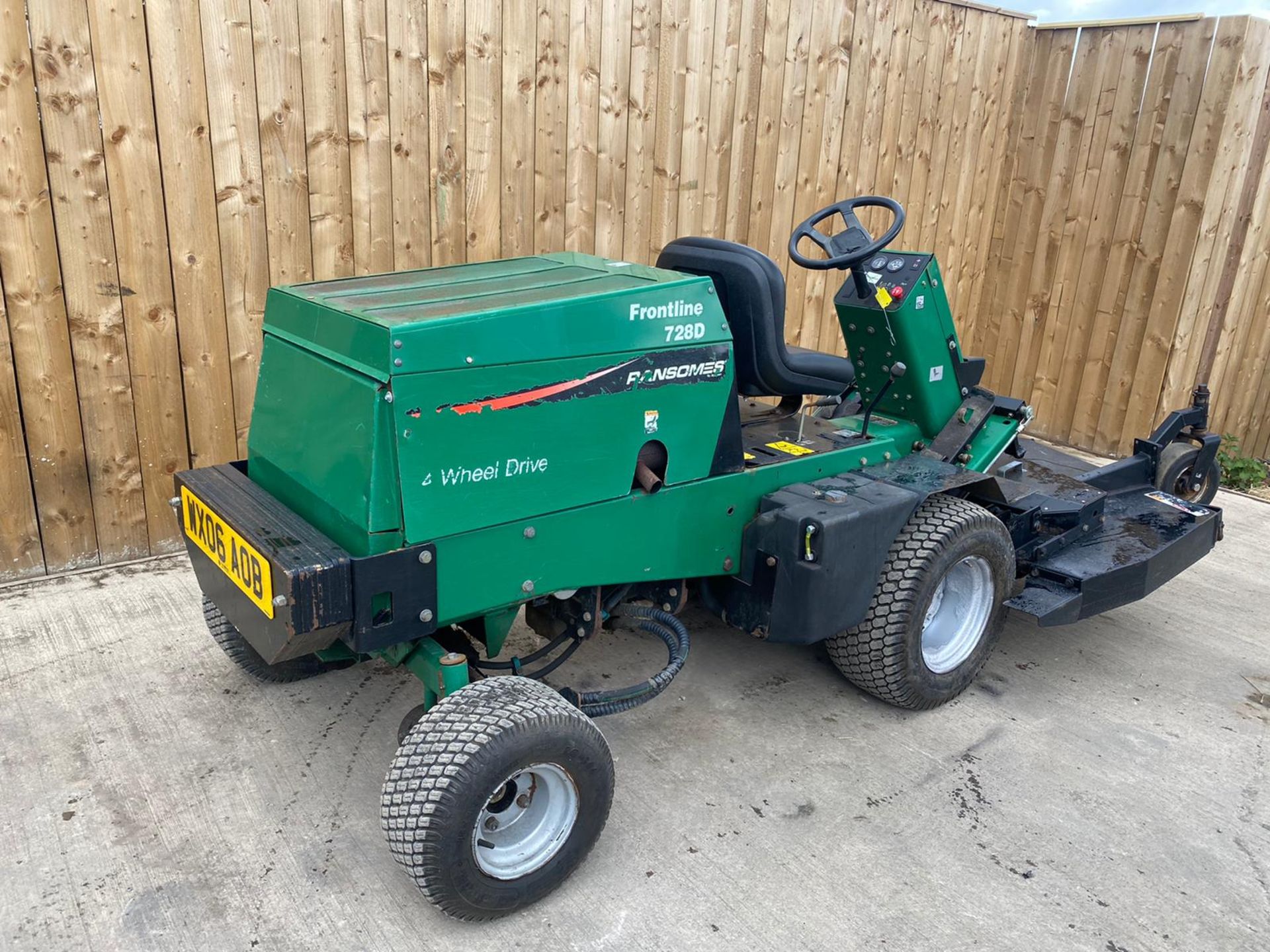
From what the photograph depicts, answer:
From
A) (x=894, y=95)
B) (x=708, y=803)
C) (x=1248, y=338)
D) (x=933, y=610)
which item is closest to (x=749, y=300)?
(x=933, y=610)

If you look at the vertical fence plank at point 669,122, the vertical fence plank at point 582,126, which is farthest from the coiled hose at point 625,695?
the vertical fence plank at point 669,122

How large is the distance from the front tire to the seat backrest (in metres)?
1.34

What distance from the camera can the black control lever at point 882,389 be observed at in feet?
11.5

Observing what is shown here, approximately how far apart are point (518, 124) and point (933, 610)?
2801 millimetres

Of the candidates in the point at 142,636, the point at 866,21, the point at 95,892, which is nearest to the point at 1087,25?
the point at 866,21

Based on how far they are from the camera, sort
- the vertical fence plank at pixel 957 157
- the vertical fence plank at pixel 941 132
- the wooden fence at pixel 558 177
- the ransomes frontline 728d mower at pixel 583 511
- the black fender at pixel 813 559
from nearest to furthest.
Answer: the ransomes frontline 728d mower at pixel 583 511 < the black fender at pixel 813 559 < the wooden fence at pixel 558 177 < the vertical fence plank at pixel 941 132 < the vertical fence plank at pixel 957 157

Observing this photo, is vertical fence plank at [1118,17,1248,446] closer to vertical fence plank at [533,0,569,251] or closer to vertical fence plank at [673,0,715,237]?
vertical fence plank at [673,0,715,237]

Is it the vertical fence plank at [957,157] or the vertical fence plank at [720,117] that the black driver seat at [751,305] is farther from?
the vertical fence plank at [957,157]

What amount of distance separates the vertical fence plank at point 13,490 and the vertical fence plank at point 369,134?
1.36m

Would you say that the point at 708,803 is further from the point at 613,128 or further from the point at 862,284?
the point at 613,128

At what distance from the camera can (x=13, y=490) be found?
380cm

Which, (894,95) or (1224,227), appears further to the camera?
(894,95)

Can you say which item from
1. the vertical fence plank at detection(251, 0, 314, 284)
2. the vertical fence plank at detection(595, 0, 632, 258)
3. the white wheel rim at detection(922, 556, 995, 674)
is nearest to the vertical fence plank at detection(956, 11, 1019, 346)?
the vertical fence plank at detection(595, 0, 632, 258)

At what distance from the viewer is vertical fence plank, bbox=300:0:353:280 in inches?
155
